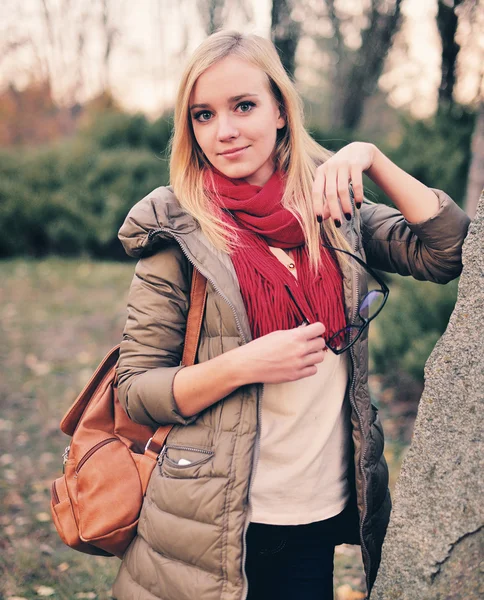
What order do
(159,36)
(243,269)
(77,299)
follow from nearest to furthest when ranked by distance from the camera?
(243,269)
(77,299)
(159,36)

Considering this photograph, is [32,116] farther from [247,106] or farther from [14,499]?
[247,106]

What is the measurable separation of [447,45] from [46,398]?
584cm

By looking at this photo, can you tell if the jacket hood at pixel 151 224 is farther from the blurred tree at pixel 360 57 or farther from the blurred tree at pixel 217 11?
the blurred tree at pixel 360 57

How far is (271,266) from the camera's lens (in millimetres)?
1744

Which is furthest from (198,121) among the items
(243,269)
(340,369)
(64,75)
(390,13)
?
(64,75)

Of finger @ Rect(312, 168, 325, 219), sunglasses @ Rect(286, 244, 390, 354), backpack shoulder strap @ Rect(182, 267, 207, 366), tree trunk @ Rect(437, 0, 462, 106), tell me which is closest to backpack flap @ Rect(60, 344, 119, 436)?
backpack shoulder strap @ Rect(182, 267, 207, 366)

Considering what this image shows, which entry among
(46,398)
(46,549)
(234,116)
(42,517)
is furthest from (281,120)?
(46,398)

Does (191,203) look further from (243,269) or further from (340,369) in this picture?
(340,369)

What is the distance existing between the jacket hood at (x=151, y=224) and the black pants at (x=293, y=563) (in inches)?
35.0

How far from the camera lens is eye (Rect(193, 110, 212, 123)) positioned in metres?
1.86

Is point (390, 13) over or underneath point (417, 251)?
over

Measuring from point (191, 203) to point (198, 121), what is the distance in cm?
27

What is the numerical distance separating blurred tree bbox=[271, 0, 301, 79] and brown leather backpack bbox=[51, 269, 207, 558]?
623cm

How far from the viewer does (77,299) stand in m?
8.41
